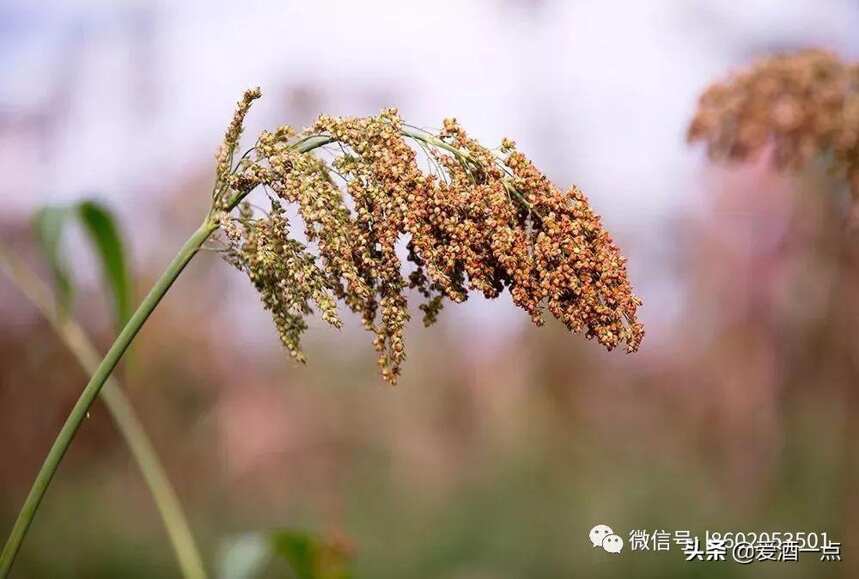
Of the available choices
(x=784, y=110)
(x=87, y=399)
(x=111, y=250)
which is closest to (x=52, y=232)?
(x=111, y=250)

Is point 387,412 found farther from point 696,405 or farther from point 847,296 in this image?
point 847,296

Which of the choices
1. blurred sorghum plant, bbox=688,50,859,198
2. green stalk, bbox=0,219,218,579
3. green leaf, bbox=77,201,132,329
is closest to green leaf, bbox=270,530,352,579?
green leaf, bbox=77,201,132,329

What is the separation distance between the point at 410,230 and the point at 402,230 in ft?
0.04

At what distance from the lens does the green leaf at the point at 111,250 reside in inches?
59.5

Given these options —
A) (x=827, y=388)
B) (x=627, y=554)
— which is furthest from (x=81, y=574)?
(x=827, y=388)

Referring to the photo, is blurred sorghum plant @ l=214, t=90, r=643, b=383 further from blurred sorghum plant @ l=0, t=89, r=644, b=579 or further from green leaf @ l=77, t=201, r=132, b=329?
green leaf @ l=77, t=201, r=132, b=329

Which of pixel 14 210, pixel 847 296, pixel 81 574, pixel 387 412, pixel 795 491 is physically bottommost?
pixel 81 574

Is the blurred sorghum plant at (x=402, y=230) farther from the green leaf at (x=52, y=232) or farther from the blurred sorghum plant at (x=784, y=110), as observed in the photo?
the blurred sorghum plant at (x=784, y=110)

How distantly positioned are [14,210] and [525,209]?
433 centimetres

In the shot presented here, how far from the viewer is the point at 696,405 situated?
499 cm

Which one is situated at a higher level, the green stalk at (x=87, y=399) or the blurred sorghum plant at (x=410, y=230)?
the blurred sorghum plant at (x=410, y=230)

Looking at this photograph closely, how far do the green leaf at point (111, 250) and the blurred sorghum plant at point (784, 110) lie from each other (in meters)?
1.25

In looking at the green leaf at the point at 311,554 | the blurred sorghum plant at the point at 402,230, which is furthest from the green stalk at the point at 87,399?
the green leaf at the point at 311,554

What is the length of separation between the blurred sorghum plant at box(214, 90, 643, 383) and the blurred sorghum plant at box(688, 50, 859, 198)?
1.27 metres
